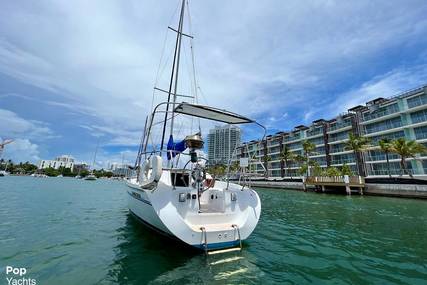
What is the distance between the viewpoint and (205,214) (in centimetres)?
608

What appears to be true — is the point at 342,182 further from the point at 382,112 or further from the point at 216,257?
the point at 216,257

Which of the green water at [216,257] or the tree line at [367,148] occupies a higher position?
the tree line at [367,148]

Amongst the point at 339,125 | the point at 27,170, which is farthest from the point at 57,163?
the point at 339,125

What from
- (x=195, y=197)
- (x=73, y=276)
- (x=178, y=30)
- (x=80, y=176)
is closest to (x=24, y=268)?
(x=73, y=276)

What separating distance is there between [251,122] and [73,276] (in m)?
6.10

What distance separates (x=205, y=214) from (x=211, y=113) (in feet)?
10.3

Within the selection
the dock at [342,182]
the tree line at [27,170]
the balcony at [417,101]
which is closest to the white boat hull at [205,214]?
the dock at [342,182]

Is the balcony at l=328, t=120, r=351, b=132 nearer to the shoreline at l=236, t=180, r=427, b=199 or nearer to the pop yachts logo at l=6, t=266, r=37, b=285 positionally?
the shoreline at l=236, t=180, r=427, b=199

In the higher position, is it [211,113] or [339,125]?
[339,125]

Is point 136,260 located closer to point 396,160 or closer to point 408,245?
point 408,245

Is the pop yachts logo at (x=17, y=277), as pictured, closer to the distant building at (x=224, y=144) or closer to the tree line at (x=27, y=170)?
the distant building at (x=224, y=144)

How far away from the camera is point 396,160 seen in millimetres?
38875

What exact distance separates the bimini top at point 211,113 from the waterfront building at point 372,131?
19.9 meters

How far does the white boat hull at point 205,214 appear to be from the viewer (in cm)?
523
